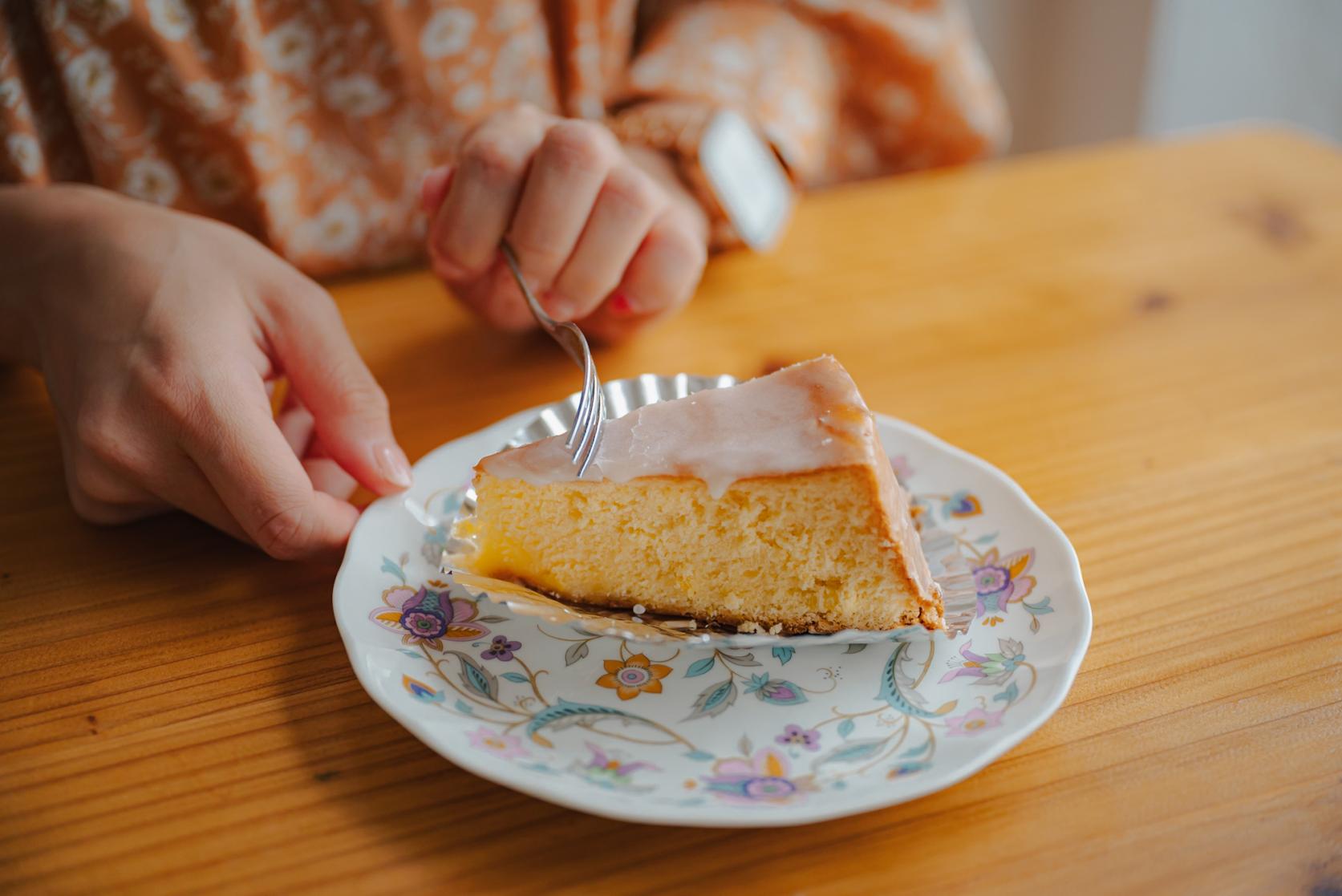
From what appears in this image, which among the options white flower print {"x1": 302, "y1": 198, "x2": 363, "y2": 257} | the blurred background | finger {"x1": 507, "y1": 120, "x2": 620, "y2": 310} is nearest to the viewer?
finger {"x1": 507, "y1": 120, "x2": 620, "y2": 310}

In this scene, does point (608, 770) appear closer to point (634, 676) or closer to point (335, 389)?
point (634, 676)

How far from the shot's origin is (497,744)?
64cm

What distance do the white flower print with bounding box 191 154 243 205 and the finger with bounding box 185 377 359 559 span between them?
2.09 ft

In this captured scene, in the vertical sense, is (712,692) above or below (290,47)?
below

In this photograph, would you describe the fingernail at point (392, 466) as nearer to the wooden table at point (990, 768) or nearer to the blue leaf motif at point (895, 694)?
the wooden table at point (990, 768)

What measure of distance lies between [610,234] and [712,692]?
550 mm

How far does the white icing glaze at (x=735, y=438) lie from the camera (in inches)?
29.5

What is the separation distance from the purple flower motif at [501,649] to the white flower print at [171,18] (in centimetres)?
88

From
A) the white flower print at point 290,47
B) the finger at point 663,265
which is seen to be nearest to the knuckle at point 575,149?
the finger at point 663,265

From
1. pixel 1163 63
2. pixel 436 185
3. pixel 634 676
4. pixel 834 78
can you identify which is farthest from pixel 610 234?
pixel 1163 63

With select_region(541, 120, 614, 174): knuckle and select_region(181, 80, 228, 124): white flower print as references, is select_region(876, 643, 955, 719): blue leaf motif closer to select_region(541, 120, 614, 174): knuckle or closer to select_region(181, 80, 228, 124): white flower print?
select_region(541, 120, 614, 174): knuckle

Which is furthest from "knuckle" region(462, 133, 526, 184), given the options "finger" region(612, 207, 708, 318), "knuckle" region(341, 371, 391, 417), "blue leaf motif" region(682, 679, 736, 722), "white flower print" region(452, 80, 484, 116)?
"blue leaf motif" region(682, 679, 736, 722)

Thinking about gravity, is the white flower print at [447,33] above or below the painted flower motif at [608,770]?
above

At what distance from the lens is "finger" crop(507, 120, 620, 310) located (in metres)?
1.04
